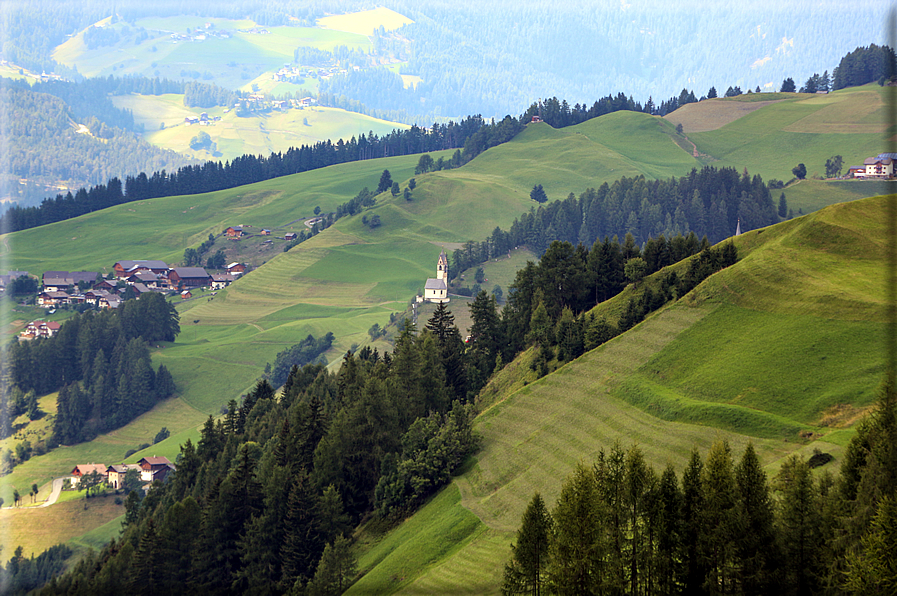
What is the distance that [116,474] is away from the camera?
132375mm

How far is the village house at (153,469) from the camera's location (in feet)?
428

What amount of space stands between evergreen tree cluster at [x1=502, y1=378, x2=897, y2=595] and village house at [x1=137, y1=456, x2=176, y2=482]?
100m

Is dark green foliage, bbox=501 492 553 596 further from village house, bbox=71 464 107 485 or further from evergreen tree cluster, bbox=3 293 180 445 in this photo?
evergreen tree cluster, bbox=3 293 180 445

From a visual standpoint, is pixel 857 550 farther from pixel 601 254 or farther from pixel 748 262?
pixel 601 254

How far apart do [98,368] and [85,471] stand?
52813 mm

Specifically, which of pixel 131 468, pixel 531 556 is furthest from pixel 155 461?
pixel 531 556

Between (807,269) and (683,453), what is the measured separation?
961 inches

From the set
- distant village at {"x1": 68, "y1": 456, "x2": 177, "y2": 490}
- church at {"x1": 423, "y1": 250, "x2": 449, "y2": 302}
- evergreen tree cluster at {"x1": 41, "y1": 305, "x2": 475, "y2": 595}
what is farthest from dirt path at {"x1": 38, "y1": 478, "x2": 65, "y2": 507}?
church at {"x1": 423, "y1": 250, "x2": 449, "y2": 302}

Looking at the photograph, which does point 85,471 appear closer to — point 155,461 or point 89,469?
point 89,469

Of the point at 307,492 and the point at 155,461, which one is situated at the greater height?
the point at 307,492

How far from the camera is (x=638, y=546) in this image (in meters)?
42.8

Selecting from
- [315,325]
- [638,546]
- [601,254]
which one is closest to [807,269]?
[601,254]

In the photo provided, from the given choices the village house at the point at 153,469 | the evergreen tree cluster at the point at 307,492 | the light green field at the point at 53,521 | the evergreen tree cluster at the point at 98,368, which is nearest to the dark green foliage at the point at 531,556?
the evergreen tree cluster at the point at 307,492

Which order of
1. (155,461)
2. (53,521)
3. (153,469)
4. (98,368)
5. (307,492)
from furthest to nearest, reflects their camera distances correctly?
(98,368), (155,461), (153,469), (53,521), (307,492)
